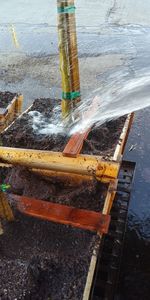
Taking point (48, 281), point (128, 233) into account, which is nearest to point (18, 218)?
point (48, 281)

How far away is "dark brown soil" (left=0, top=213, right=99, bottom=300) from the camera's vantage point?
2.87m

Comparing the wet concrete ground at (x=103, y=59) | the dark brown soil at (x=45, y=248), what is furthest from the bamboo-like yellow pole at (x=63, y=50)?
the wet concrete ground at (x=103, y=59)

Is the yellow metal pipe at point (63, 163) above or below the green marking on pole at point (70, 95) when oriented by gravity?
below

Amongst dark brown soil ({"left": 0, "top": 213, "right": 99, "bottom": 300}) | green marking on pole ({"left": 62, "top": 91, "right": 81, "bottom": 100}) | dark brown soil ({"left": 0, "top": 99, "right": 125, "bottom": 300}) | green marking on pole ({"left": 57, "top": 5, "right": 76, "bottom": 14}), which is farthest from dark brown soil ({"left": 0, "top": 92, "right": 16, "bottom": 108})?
dark brown soil ({"left": 0, "top": 213, "right": 99, "bottom": 300})

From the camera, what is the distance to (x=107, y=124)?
14.1 ft

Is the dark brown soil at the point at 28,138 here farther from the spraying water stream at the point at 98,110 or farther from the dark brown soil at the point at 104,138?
the dark brown soil at the point at 104,138

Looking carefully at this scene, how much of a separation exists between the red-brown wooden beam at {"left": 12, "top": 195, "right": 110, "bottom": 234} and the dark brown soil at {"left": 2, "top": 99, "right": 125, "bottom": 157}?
688 mm

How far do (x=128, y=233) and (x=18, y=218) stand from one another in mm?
1533

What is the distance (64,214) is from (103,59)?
6.18 meters

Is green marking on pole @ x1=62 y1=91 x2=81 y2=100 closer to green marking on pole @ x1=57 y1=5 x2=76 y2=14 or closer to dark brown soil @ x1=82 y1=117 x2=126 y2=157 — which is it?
dark brown soil @ x1=82 y1=117 x2=126 y2=157

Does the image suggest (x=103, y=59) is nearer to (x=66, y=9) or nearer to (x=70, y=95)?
(x=70, y=95)

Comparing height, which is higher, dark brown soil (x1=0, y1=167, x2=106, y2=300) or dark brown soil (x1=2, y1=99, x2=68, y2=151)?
dark brown soil (x1=2, y1=99, x2=68, y2=151)

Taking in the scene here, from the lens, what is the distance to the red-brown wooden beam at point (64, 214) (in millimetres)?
3182

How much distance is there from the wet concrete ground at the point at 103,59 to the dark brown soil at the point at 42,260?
0.87m
